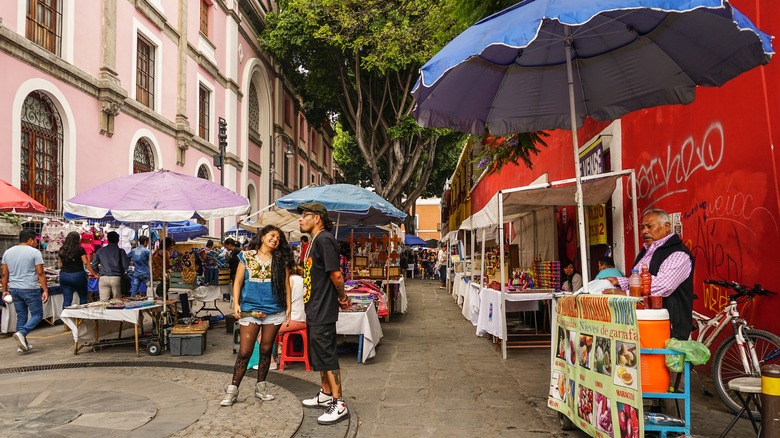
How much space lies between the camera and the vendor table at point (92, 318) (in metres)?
7.45

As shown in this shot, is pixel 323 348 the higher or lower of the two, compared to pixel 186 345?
higher

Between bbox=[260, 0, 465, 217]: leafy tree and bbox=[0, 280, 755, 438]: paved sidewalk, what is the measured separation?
539 inches

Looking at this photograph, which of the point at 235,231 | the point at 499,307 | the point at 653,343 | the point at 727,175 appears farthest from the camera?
the point at 235,231

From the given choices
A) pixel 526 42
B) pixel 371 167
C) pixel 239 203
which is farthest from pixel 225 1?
pixel 526 42

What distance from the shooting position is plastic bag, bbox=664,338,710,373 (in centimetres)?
340

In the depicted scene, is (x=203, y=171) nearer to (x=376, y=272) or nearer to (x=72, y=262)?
(x=376, y=272)

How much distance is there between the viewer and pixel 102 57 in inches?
578

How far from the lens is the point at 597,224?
923cm

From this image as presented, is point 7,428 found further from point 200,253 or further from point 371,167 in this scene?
point 371,167

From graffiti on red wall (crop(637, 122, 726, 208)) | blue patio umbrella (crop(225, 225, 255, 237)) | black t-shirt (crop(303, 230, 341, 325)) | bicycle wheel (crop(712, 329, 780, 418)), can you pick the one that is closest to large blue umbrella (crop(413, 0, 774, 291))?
graffiti on red wall (crop(637, 122, 726, 208))

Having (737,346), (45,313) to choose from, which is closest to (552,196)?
(737,346)

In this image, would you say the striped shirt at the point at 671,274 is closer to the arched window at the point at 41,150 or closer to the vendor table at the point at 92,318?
the vendor table at the point at 92,318

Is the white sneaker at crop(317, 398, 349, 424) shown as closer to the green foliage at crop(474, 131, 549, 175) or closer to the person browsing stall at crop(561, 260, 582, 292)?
the green foliage at crop(474, 131, 549, 175)

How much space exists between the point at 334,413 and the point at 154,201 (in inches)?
167
